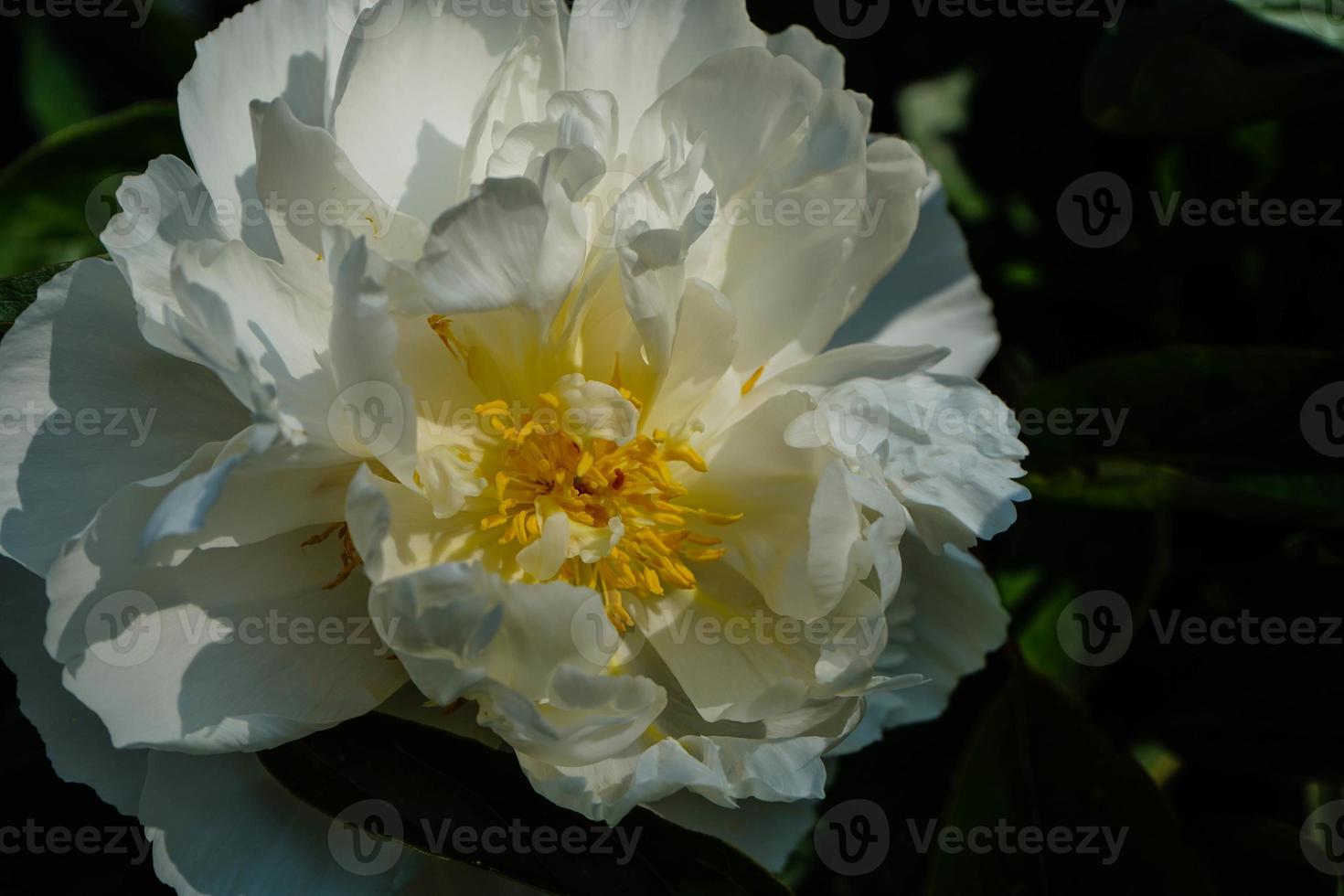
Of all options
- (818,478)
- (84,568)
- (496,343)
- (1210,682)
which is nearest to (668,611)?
(818,478)

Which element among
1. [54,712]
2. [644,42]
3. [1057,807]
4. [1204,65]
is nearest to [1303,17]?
[1204,65]

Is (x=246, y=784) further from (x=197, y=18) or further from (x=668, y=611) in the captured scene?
(x=197, y=18)

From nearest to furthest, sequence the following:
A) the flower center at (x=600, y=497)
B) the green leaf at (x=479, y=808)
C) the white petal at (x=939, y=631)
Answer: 1. the green leaf at (x=479, y=808)
2. the flower center at (x=600, y=497)
3. the white petal at (x=939, y=631)

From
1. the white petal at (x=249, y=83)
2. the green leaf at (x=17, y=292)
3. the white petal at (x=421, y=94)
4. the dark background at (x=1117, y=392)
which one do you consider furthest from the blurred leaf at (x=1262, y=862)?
the green leaf at (x=17, y=292)

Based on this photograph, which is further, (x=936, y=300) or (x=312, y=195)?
(x=936, y=300)

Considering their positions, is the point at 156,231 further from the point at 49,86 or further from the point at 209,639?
the point at 49,86

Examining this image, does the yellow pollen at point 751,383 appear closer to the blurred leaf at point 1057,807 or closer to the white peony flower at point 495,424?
the white peony flower at point 495,424
